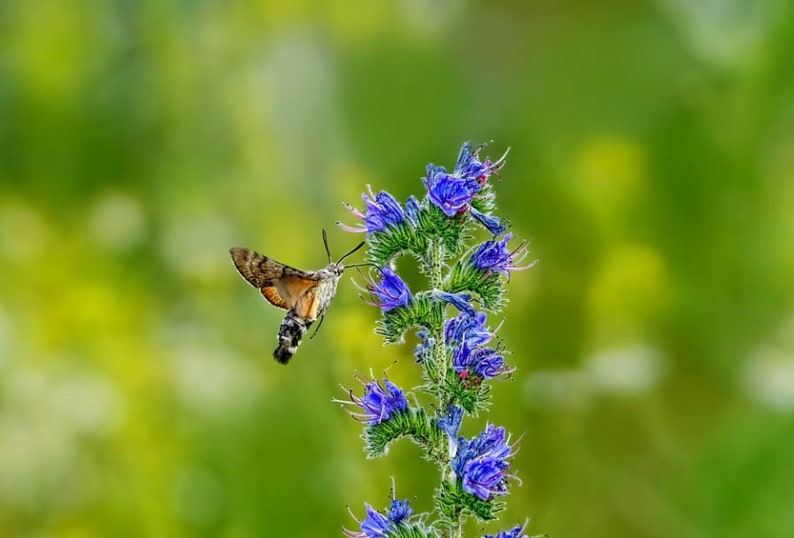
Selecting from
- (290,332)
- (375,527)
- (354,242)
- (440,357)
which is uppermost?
(354,242)

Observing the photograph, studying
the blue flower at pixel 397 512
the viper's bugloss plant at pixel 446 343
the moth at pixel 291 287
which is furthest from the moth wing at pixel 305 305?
the blue flower at pixel 397 512

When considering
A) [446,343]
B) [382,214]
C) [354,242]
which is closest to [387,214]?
[382,214]

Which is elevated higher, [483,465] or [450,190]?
[450,190]

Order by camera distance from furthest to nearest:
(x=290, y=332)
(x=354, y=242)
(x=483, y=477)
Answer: (x=354, y=242)
(x=290, y=332)
(x=483, y=477)

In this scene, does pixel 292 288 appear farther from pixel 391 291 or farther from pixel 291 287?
pixel 391 291

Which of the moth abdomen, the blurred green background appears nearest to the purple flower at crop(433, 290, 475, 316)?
the moth abdomen

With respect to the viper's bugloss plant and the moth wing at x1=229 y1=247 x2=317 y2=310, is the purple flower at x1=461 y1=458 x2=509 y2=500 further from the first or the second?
the moth wing at x1=229 y1=247 x2=317 y2=310
